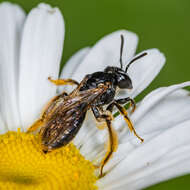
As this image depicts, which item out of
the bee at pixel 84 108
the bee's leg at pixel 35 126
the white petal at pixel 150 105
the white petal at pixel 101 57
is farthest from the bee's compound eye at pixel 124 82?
the bee's leg at pixel 35 126

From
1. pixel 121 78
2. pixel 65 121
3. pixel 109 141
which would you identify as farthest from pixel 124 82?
pixel 65 121

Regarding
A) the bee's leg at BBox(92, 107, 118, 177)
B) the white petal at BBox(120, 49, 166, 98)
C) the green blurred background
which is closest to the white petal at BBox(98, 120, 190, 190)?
the bee's leg at BBox(92, 107, 118, 177)

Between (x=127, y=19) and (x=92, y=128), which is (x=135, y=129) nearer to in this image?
(x=92, y=128)

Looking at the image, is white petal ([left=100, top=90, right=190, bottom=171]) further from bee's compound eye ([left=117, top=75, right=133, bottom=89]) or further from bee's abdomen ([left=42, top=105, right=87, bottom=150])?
bee's abdomen ([left=42, top=105, right=87, bottom=150])

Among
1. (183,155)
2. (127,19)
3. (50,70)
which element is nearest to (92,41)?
(127,19)

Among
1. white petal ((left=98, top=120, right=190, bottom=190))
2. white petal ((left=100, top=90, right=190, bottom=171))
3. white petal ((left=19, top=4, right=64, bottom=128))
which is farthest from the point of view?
white petal ((left=19, top=4, right=64, bottom=128))

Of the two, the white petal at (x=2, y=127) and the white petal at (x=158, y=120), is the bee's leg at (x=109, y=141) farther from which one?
the white petal at (x=2, y=127)
